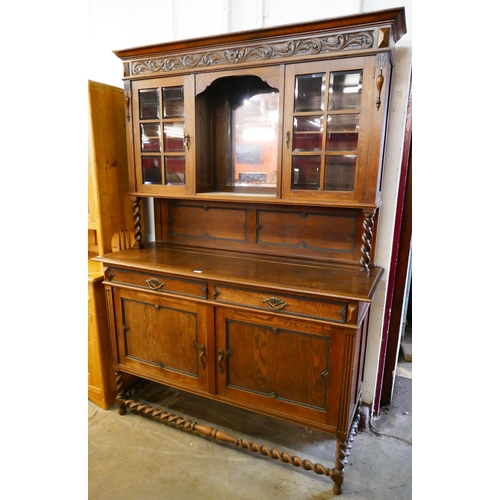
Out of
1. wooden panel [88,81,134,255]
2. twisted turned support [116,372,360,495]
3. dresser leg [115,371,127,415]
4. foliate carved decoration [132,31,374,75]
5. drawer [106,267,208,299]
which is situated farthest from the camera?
dresser leg [115,371,127,415]

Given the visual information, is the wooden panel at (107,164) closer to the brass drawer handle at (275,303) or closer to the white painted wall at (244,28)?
the white painted wall at (244,28)

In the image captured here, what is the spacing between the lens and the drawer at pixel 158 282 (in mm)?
1764

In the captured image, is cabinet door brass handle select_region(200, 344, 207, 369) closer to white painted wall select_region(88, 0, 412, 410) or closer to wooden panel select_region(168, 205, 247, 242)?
wooden panel select_region(168, 205, 247, 242)

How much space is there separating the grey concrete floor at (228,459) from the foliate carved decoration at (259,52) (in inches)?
81.5

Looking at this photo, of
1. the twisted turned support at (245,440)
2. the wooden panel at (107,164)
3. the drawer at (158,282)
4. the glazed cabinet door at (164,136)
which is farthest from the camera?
→ the wooden panel at (107,164)

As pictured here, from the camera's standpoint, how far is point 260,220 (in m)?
2.05

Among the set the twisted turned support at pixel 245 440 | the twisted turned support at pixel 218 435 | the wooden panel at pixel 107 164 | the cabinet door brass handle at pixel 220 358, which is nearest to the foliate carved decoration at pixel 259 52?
the wooden panel at pixel 107 164

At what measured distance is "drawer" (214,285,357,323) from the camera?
149cm

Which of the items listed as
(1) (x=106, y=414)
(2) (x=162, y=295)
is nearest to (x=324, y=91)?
(2) (x=162, y=295)

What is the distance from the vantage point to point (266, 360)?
5.57ft

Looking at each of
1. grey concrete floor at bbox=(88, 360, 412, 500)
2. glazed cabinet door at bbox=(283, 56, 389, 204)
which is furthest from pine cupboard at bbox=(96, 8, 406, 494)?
grey concrete floor at bbox=(88, 360, 412, 500)

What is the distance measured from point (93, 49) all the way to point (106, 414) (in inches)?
99.6

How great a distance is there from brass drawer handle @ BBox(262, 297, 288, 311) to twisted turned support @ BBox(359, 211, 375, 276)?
486mm
